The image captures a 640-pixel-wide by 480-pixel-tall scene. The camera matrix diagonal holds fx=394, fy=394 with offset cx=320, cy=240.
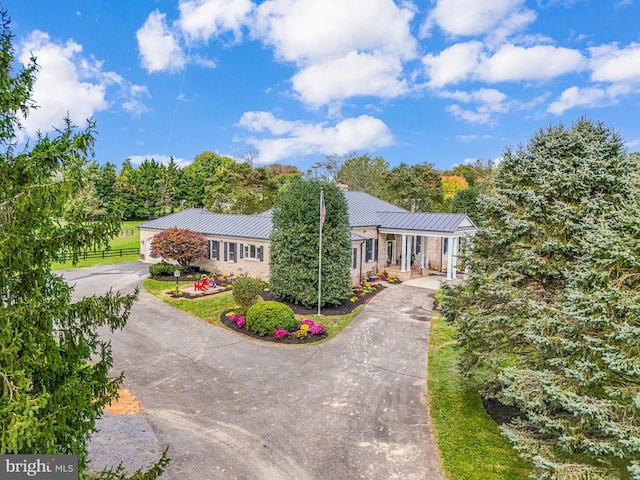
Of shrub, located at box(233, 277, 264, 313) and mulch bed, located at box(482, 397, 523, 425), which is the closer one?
mulch bed, located at box(482, 397, 523, 425)

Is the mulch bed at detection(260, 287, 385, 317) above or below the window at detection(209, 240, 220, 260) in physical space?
below

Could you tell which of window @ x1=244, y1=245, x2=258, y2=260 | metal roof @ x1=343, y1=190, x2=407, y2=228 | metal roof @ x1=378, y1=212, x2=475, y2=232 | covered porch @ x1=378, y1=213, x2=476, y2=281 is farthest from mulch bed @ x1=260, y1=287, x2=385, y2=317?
metal roof @ x1=378, y1=212, x2=475, y2=232

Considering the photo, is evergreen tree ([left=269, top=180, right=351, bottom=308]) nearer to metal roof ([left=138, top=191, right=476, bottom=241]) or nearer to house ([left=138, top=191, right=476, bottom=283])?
house ([left=138, top=191, right=476, bottom=283])

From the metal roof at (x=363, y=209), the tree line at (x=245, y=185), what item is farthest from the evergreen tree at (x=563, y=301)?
the tree line at (x=245, y=185)

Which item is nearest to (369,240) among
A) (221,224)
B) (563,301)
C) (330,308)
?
(330,308)

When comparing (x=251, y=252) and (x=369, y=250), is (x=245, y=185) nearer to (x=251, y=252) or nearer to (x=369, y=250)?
(x=251, y=252)

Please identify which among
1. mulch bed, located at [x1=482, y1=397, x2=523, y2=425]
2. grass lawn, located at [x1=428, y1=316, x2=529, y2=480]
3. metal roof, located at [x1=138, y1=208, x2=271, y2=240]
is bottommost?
grass lawn, located at [x1=428, y1=316, x2=529, y2=480]
